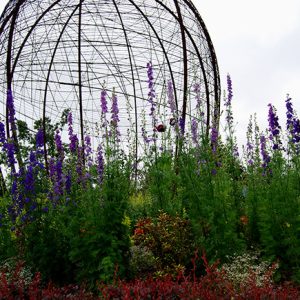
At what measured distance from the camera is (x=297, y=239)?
5332mm

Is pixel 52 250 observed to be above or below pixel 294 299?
above

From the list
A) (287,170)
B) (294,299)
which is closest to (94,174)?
(287,170)

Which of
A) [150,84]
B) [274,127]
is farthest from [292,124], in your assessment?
[150,84]

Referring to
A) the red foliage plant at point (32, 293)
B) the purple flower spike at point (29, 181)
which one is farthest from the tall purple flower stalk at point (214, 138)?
the red foliage plant at point (32, 293)

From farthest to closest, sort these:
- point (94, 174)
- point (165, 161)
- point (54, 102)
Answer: point (54, 102) → point (165, 161) → point (94, 174)

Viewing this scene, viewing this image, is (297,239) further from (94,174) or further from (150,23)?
(150,23)

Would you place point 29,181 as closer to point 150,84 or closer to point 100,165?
point 100,165

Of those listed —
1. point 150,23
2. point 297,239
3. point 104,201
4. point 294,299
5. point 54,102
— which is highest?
point 150,23

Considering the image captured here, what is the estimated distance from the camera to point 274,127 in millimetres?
5945

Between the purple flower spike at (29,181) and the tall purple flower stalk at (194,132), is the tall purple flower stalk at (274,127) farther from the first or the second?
the purple flower spike at (29,181)

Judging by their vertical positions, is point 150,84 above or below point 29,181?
above

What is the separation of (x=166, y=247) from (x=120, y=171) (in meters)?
0.99

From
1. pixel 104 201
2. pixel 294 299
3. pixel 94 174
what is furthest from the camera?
pixel 94 174

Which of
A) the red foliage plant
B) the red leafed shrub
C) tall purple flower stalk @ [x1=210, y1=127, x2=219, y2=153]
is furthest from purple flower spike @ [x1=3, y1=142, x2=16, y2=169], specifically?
the red leafed shrub
